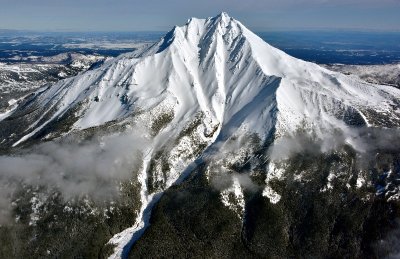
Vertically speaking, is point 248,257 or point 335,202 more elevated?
point 335,202

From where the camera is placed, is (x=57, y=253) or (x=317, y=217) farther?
(x=317, y=217)

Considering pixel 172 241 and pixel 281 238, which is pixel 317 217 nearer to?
pixel 281 238

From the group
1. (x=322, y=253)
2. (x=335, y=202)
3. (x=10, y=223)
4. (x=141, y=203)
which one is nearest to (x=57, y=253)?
(x=10, y=223)

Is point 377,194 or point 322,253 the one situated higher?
point 377,194

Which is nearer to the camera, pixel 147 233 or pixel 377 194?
pixel 147 233

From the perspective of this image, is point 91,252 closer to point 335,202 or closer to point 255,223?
point 255,223

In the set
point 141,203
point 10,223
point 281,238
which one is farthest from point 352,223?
point 10,223

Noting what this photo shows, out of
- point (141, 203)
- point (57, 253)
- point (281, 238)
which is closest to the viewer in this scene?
point (57, 253)

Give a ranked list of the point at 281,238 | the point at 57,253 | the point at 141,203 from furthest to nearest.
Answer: the point at 141,203 → the point at 281,238 → the point at 57,253
